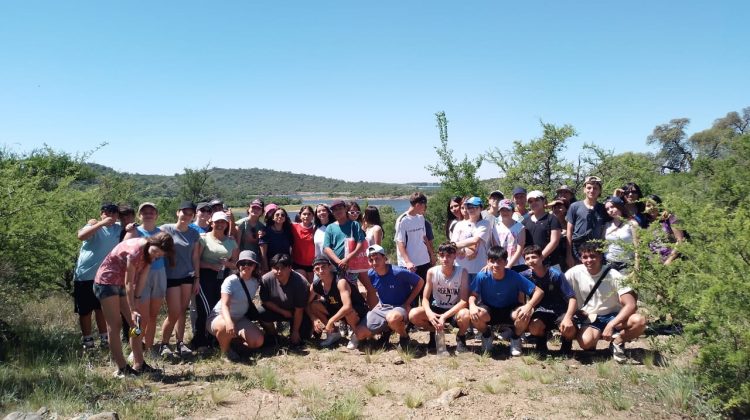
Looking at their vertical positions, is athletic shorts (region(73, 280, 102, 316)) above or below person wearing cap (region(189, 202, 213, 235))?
below

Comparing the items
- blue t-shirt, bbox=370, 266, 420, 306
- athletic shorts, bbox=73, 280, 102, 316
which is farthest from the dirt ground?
athletic shorts, bbox=73, 280, 102, 316

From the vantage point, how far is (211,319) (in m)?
6.34

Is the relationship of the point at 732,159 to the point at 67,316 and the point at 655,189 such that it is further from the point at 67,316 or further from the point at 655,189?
the point at 67,316

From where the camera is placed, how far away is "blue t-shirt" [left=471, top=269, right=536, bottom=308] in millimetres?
6012

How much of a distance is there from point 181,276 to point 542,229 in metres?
4.90

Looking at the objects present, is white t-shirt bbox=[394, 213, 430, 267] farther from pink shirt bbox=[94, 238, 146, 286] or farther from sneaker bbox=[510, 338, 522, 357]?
pink shirt bbox=[94, 238, 146, 286]

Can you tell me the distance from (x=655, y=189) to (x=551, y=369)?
33.6 feet

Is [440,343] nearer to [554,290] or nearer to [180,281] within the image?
[554,290]

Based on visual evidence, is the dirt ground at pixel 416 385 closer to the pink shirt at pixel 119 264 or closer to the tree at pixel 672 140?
the pink shirt at pixel 119 264

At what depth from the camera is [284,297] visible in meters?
6.62

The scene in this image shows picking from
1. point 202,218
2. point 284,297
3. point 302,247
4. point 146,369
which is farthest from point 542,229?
point 146,369

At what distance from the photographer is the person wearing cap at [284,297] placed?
6.60 metres

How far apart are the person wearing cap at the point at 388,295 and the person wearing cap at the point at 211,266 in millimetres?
1976

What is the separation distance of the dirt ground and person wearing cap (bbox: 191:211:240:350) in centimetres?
62
